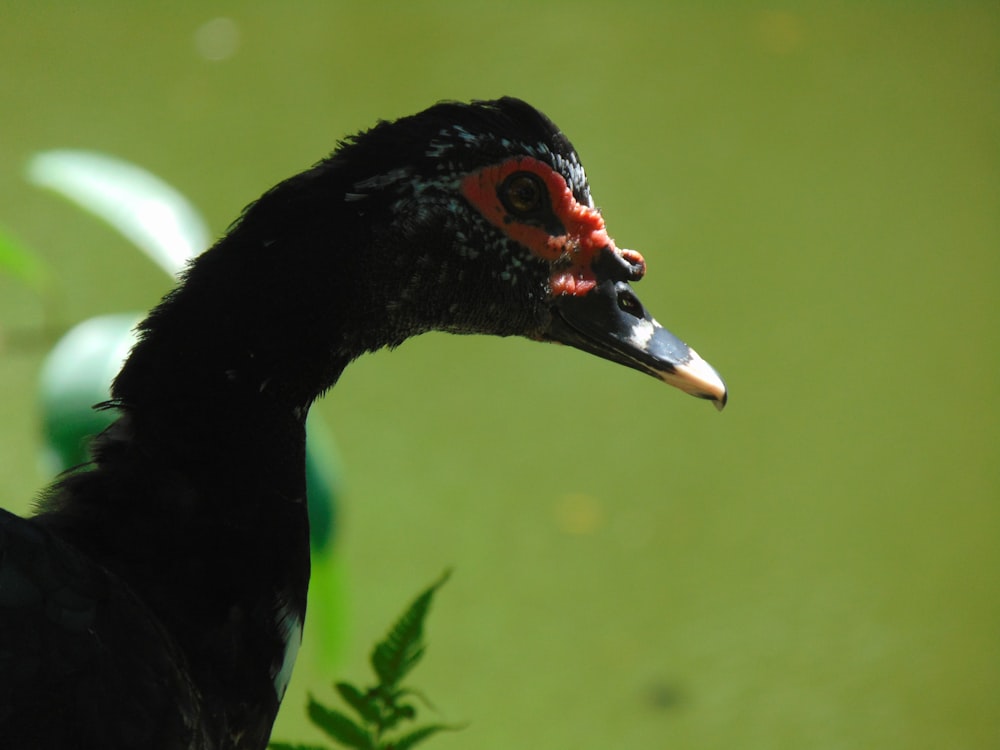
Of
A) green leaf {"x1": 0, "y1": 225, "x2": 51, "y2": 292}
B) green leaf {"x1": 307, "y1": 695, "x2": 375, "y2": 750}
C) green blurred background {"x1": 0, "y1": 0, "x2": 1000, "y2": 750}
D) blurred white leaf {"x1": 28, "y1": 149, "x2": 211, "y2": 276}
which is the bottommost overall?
green leaf {"x1": 307, "y1": 695, "x2": 375, "y2": 750}

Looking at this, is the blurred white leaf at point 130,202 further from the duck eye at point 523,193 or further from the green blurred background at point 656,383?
the green blurred background at point 656,383

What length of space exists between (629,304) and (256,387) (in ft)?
1.68

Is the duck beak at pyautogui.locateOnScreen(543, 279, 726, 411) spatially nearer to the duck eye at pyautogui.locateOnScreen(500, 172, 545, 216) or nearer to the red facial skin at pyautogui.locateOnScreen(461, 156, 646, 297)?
the red facial skin at pyautogui.locateOnScreen(461, 156, 646, 297)

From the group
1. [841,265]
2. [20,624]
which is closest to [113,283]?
[841,265]

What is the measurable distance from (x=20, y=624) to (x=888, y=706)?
3.07 metres

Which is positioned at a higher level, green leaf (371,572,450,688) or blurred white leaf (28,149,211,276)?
blurred white leaf (28,149,211,276)

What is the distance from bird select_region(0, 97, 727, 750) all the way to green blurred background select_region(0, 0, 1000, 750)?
208cm

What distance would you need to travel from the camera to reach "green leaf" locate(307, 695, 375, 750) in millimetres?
1362

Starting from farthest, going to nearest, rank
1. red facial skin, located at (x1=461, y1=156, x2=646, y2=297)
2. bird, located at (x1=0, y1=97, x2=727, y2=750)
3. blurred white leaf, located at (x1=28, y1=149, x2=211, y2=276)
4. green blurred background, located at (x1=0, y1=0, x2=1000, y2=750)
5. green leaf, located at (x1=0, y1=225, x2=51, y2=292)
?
green blurred background, located at (x1=0, y1=0, x2=1000, y2=750) → blurred white leaf, located at (x1=28, y1=149, x2=211, y2=276) → green leaf, located at (x1=0, y1=225, x2=51, y2=292) → red facial skin, located at (x1=461, y1=156, x2=646, y2=297) → bird, located at (x1=0, y1=97, x2=727, y2=750)

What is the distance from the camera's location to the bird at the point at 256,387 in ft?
4.35

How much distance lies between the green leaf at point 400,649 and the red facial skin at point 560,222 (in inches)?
16.6

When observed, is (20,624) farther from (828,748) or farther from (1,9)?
(1,9)

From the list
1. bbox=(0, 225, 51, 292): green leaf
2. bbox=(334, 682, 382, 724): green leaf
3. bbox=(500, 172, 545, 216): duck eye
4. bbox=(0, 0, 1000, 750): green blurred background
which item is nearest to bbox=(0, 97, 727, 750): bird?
bbox=(500, 172, 545, 216): duck eye

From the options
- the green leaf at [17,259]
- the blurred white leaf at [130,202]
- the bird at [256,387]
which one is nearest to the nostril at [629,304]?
the bird at [256,387]
